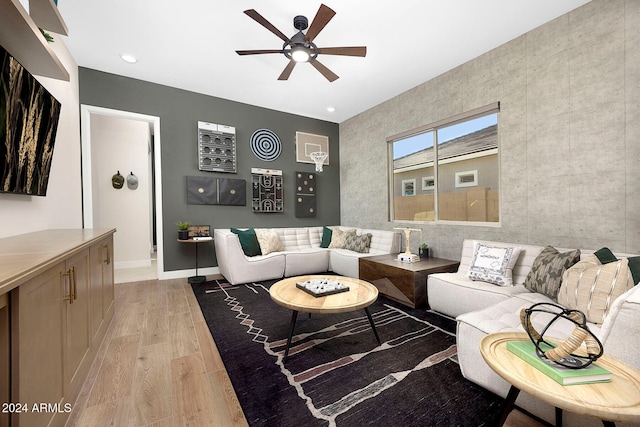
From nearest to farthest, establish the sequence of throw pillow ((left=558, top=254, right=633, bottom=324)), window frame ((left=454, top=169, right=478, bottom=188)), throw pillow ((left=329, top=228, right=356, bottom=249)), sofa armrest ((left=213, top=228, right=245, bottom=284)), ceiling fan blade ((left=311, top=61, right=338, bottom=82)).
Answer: throw pillow ((left=558, top=254, right=633, bottom=324))
ceiling fan blade ((left=311, top=61, right=338, bottom=82))
window frame ((left=454, top=169, right=478, bottom=188))
sofa armrest ((left=213, top=228, right=245, bottom=284))
throw pillow ((left=329, top=228, right=356, bottom=249))

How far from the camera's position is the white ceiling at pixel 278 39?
2.57 meters

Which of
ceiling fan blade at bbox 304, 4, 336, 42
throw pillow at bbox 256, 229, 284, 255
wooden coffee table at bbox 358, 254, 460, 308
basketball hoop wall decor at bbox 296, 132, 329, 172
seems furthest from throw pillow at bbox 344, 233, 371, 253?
ceiling fan blade at bbox 304, 4, 336, 42

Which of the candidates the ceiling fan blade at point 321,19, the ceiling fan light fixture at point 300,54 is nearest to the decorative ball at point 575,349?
the ceiling fan blade at point 321,19

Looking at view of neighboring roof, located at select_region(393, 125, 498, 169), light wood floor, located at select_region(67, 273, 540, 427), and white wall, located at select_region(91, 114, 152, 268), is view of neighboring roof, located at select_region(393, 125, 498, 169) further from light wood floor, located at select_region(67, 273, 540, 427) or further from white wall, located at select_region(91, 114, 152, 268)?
white wall, located at select_region(91, 114, 152, 268)

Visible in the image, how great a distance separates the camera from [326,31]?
9.61 ft

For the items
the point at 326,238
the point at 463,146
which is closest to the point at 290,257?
the point at 326,238

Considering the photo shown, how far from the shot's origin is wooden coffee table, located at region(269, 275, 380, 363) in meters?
1.93

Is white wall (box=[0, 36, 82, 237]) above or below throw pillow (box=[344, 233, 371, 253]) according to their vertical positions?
above

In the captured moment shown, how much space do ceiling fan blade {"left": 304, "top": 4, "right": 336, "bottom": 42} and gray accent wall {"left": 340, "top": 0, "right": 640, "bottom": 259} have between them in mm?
1572

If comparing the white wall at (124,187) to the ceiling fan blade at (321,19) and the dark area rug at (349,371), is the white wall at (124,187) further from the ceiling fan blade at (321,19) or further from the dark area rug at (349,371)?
the ceiling fan blade at (321,19)

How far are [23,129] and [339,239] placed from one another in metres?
4.03

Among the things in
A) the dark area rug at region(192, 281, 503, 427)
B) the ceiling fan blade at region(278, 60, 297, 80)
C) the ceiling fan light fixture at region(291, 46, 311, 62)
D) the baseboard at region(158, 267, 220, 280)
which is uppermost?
the ceiling fan blade at region(278, 60, 297, 80)

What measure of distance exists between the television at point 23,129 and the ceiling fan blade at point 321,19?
202 centimetres

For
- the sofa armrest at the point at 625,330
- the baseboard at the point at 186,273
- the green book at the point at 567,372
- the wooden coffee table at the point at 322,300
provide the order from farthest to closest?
the baseboard at the point at 186,273, the wooden coffee table at the point at 322,300, the sofa armrest at the point at 625,330, the green book at the point at 567,372
